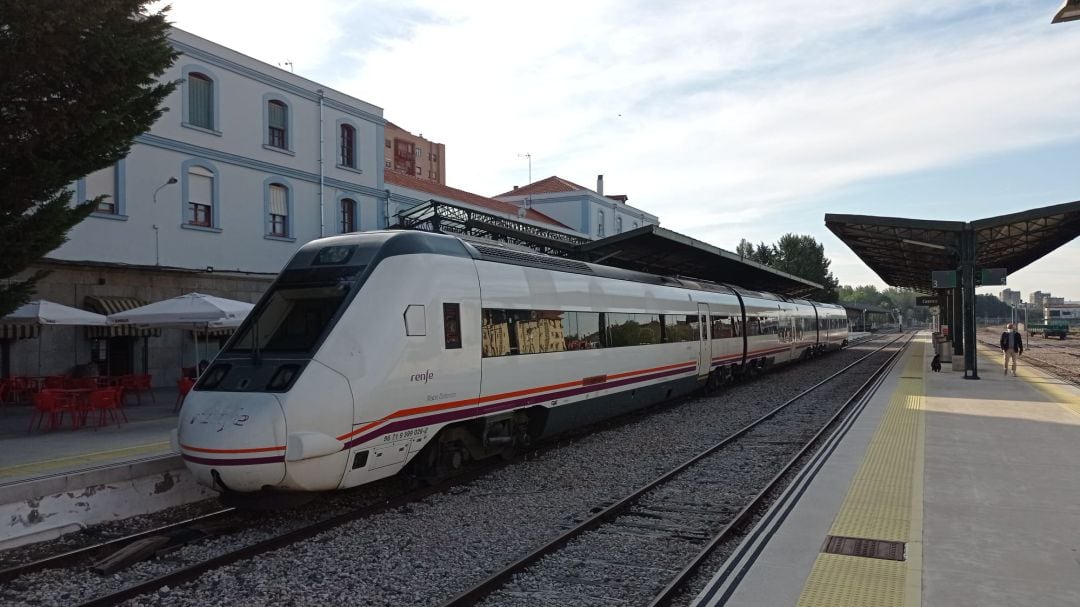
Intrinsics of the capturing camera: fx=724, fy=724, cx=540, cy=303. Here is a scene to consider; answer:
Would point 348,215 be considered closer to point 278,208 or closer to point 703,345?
point 278,208

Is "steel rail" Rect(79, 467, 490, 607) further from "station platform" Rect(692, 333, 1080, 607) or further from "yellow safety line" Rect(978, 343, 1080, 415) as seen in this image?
"yellow safety line" Rect(978, 343, 1080, 415)

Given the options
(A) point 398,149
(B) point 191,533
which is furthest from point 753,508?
(A) point 398,149

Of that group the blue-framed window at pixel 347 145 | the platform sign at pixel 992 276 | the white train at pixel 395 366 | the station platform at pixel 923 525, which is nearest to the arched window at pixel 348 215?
the blue-framed window at pixel 347 145

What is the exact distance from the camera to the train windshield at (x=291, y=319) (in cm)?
738

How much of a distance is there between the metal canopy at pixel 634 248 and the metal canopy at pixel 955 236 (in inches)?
144

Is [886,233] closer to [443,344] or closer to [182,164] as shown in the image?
[443,344]

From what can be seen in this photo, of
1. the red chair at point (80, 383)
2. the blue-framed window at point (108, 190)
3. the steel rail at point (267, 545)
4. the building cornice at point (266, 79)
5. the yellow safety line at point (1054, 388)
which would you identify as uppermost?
the building cornice at point (266, 79)

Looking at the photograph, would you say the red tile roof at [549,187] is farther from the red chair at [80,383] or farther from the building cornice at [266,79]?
the red chair at [80,383]

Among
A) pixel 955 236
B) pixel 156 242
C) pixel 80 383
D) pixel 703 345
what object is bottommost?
pixel 80 383

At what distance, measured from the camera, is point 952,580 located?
17.0ft

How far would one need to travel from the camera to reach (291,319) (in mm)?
7758

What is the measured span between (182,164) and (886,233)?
68.2 ft

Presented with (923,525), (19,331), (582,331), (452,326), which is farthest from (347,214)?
(923,525)

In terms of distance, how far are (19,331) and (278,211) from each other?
316 inches
